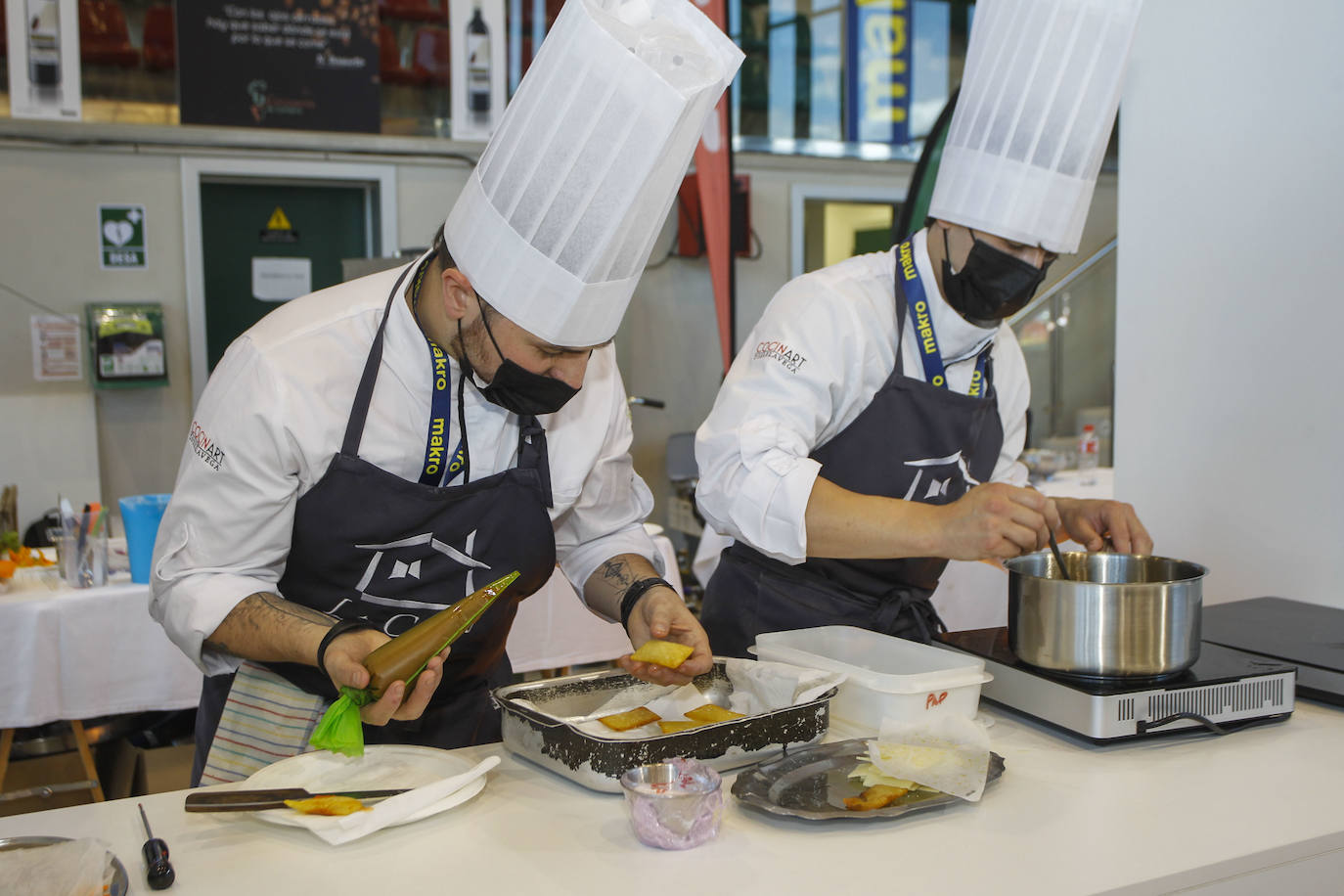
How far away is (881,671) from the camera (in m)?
1.72

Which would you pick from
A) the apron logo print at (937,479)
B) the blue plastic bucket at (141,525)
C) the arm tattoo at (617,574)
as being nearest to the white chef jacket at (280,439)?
the arm tattoo at (617,574)

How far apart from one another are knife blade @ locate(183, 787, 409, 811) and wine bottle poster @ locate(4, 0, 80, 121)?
4.65 metres

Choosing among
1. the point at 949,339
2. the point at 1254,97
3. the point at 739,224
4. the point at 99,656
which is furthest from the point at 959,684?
the point at 739,224

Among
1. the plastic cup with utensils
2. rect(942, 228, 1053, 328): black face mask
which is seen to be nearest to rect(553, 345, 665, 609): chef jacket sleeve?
rect(942, 228, 1053, 328): black face mask

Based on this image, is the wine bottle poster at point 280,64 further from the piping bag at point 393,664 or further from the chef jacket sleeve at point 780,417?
the piping bag at point 393,664

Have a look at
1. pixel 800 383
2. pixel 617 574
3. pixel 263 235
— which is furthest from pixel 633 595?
pixel 263 235

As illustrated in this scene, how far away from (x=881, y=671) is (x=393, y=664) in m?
0.73

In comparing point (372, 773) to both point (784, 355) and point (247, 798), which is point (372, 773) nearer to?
point (247, 798)

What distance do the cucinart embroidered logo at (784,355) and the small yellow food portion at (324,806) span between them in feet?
3.23

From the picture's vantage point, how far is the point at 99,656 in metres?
3.17

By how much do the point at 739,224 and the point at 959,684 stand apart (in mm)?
5235

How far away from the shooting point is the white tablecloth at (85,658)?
3.09 meters

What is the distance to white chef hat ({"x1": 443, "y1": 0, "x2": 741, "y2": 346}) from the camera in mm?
1530

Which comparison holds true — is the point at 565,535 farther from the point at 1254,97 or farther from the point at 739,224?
the point at 739,224
